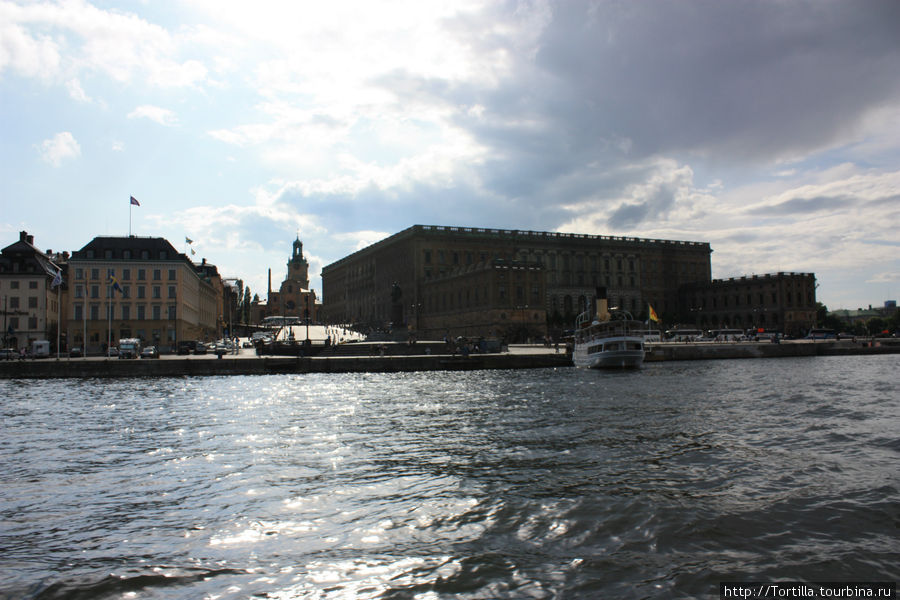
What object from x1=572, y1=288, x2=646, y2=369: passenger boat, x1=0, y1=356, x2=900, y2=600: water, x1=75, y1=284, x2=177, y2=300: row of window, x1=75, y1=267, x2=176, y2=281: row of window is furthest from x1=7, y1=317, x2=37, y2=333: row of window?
x1=572, y1=288, x2=646, y2=369: passenger boat

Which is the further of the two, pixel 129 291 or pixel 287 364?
pixel 129 291

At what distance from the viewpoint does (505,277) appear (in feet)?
333

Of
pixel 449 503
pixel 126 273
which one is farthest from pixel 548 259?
pixel 449 503

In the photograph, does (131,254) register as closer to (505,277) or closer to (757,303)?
(505,277)

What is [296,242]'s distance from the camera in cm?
19812

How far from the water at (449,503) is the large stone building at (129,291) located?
60.5m

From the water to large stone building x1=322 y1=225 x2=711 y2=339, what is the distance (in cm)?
7824

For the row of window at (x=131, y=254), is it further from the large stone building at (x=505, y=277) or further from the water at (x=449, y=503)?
the water at (x=449, y=503)

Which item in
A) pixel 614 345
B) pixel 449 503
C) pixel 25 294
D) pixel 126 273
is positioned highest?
pixel 126 273

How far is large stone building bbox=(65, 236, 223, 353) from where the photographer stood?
7806 cm

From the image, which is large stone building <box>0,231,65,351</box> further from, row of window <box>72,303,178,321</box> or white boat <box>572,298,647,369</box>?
white boat <box>572,298,647,369</box>

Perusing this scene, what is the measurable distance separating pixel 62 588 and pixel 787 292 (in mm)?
132462

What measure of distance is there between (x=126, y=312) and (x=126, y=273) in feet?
15.5

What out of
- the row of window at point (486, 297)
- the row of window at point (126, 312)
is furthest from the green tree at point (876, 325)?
the row of window at point (126, 312)
